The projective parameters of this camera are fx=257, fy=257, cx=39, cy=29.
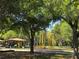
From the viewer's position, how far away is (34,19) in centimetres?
3369

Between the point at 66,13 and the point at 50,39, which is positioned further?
the point at 50,39

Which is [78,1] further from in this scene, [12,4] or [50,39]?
[50,39]

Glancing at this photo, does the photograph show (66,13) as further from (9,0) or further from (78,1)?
(78,1)

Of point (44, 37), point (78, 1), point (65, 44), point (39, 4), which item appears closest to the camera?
point (78, 1)

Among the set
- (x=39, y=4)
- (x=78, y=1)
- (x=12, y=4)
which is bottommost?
(x=78, y=1)

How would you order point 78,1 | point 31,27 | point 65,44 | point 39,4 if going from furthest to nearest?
point 65,44 < point 31,27 < point 39,4 < point 78,1

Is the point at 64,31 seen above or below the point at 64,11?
above

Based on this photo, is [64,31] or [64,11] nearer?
[64,11]

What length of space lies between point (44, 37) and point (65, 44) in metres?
15.3

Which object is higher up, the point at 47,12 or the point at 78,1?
the point at 47,12

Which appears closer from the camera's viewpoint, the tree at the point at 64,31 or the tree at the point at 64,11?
the tree at the point at 64,11

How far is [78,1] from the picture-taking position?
517 cm

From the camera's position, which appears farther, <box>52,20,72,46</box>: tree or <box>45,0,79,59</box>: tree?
<box>52,20,72,46</box>: tree

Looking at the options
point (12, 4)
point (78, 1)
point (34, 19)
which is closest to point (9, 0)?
point (12, 4)
